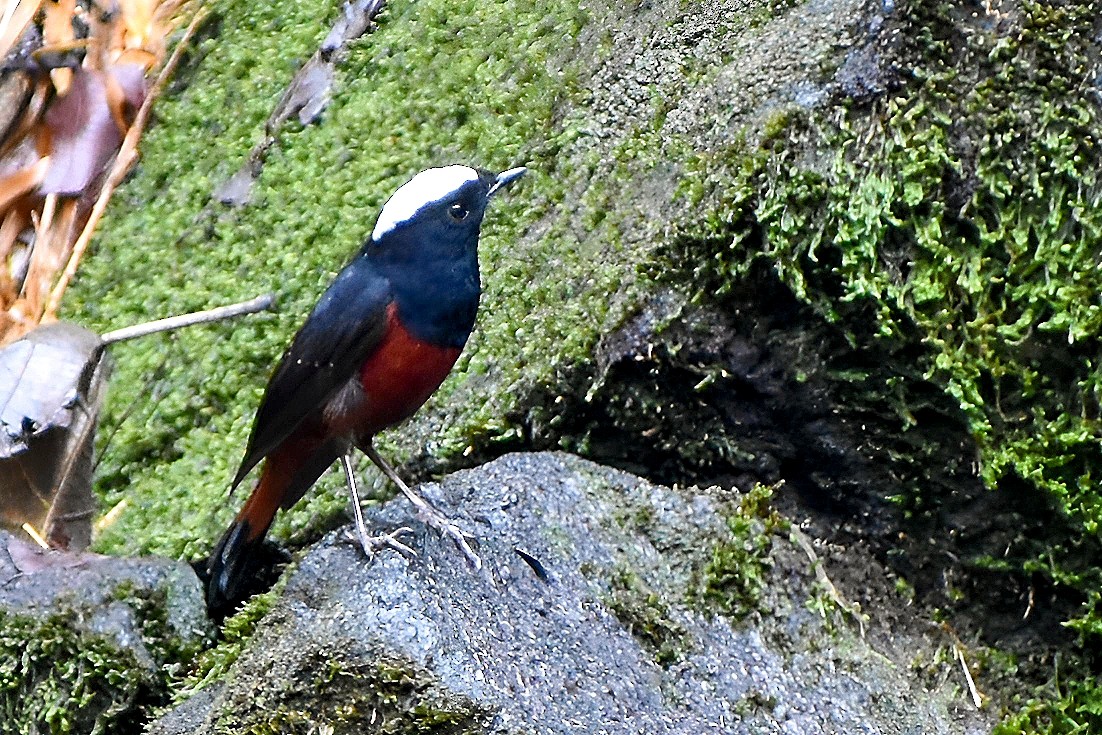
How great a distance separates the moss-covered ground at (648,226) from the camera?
9.95 ft

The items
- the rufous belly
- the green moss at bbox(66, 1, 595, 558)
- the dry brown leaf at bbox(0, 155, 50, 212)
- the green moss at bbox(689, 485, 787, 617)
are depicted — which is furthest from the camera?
the dry brown leaf at bbox(0, 155, 50, 212)

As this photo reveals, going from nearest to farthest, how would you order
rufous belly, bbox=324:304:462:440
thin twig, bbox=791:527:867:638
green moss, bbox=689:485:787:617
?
green moss, bbox=689:485:787:617 < thin twig, bbox=791:527:867:638 < rufous belly, bbox=324:304:462:440

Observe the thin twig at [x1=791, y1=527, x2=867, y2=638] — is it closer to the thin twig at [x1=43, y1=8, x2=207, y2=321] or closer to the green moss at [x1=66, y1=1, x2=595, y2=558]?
the green moss at [x1=66, y1=1, x2=595, y2=558]

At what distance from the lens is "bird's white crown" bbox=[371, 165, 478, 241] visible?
3.36 m

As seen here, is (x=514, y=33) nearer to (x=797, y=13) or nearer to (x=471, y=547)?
(x=797, y=13)

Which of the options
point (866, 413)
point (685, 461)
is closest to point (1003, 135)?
point (866, 413)

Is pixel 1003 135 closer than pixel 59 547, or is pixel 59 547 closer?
pixel 1003 135

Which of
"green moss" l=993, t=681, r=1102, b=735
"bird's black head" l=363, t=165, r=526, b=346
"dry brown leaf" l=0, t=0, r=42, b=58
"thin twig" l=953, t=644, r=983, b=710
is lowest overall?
"green moss" l=993, t=681, r=1102, b=735

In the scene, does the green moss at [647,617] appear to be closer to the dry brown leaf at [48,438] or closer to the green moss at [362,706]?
the green moss at [362,706]

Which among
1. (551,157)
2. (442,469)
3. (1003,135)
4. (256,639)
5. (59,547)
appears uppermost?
(1003,135)

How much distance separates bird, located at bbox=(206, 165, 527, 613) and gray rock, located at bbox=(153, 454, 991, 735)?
27 cm

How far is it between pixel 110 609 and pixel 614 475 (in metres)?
1.38

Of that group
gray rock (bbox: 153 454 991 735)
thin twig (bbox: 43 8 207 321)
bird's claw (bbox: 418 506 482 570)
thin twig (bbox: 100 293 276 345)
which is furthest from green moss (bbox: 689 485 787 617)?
thin twig (bbox: 43 8 207 321)

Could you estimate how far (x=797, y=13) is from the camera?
362cm
